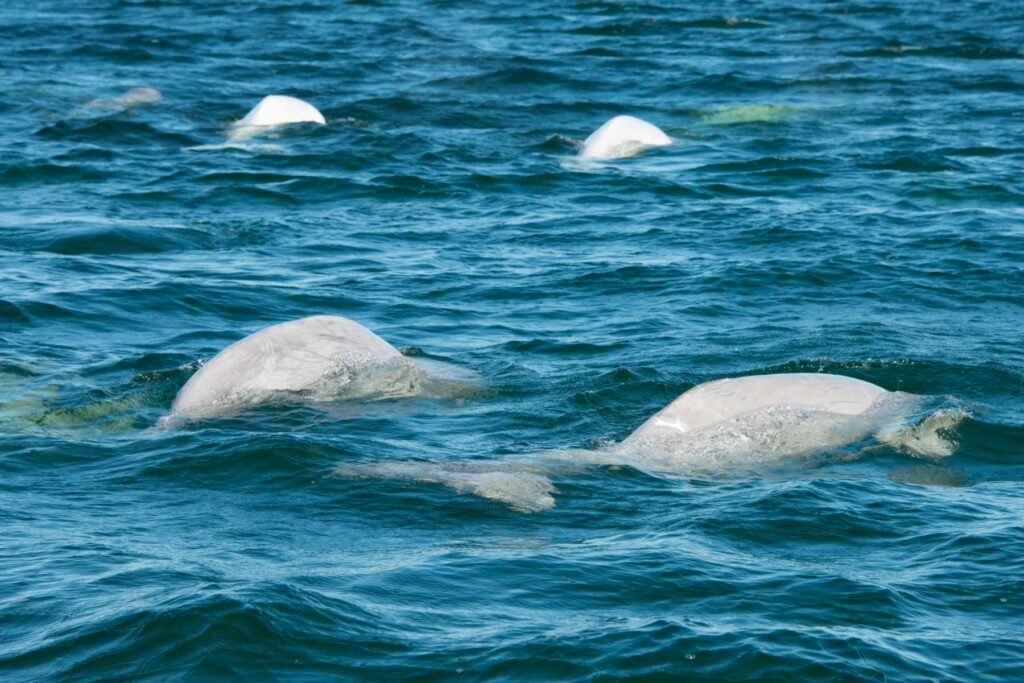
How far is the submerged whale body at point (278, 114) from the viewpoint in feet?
81.6

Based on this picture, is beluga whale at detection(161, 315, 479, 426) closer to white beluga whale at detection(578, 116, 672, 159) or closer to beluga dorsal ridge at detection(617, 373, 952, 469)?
beluga dorsal ridge at detection(617, 373, 952, 469)

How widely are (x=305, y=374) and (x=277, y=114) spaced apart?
1308cm

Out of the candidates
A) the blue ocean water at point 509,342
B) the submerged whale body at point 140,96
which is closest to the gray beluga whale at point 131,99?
the submerged whale body at point 140,96

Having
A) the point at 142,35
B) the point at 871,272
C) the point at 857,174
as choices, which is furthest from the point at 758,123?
the point at 142,35

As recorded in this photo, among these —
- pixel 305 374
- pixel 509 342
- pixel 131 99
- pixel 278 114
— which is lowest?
pixel 509 342

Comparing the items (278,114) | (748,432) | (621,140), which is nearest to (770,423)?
(748,432)

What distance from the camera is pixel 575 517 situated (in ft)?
32.3

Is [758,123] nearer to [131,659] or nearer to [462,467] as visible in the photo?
[462,467]

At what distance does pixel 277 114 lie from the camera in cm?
2492

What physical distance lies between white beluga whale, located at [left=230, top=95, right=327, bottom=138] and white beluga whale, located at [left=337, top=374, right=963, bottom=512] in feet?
47.9

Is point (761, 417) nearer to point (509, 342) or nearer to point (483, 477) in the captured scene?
point (483, 477)

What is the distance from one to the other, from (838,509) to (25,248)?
36.1 feet

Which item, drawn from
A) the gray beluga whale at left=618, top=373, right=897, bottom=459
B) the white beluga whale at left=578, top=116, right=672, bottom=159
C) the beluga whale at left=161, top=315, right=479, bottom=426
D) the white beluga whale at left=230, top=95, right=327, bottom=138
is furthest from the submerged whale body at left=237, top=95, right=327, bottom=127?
the gray beluga whale at left=618, top=373, right=897, bottom=459

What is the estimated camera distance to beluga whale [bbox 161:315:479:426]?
12.3 meters
